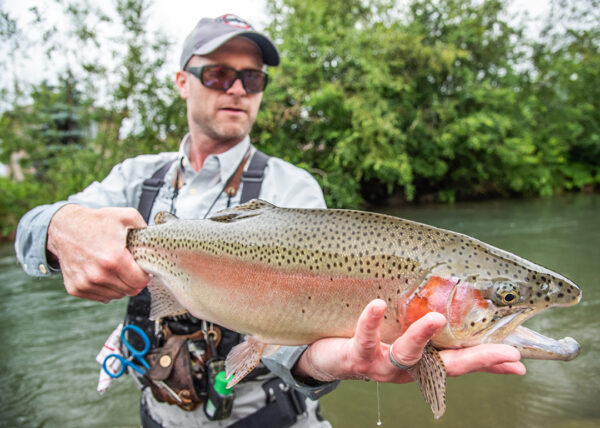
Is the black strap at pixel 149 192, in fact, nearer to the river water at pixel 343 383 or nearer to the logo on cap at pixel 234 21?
the logo on cap at pixel 234 21

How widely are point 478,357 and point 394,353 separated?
0.78ft

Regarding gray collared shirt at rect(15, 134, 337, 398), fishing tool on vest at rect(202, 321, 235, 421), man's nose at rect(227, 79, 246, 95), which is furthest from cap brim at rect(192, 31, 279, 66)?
fishing tool on vest at rect(202, 321, 235, 421)

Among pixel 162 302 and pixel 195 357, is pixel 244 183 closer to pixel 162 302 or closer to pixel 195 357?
pixel 162 302

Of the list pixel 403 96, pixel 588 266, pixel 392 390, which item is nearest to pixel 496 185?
pixel 403 96

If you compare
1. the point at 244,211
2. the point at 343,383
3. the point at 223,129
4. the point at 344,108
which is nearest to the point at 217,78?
the point at 223,129

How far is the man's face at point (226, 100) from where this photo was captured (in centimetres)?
247

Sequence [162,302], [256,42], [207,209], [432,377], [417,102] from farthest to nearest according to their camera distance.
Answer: [417,102]
[256,42]
[207,209]
[162,302]
[432,377]

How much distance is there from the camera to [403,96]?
16625 mm

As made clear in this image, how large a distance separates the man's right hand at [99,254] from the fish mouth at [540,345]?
132 cm

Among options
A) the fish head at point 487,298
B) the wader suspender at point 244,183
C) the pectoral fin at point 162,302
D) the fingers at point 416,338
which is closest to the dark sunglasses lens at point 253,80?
the wader suspender at point 244,183

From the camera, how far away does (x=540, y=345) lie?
131 cm

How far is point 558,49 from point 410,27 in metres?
11.4

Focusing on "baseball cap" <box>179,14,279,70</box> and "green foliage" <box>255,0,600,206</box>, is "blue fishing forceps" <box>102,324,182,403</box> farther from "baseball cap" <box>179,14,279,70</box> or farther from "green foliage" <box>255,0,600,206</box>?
"green foliage" <box>255,0,600,206</box>

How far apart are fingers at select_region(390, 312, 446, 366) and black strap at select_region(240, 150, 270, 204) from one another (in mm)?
1193
